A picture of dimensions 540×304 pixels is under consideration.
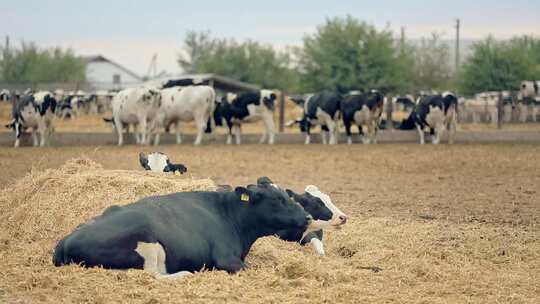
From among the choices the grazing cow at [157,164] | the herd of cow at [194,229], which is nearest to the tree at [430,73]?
the grazing cow at [157,164]

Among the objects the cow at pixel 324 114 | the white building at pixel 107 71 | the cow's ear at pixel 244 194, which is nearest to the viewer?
the cow's ear at pixel 244 194

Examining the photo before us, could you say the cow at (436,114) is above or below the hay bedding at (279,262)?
above

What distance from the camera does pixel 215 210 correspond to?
8.48 meters

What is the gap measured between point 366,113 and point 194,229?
66.8ft

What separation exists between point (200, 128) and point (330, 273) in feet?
65.2

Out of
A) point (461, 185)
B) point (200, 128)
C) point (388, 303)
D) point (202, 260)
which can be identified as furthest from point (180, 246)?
point (200, 128)

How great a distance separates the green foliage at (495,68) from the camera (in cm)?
5225

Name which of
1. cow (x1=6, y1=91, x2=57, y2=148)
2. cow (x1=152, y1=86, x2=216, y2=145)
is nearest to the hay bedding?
cow (x1=6, y1=91, x2=57, y2=148)

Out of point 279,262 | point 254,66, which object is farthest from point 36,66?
point 279,262

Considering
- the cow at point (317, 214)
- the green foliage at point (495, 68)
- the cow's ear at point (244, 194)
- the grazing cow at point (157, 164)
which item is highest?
the green foliage at point (495, 68)

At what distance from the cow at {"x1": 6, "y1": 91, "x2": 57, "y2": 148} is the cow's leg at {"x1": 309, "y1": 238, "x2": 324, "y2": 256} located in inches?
695

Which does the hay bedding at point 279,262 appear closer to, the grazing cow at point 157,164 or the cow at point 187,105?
the grazing cow at point 157,164

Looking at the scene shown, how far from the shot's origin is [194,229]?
26.0ft

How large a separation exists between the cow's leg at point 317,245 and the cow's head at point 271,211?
55 centimetres
